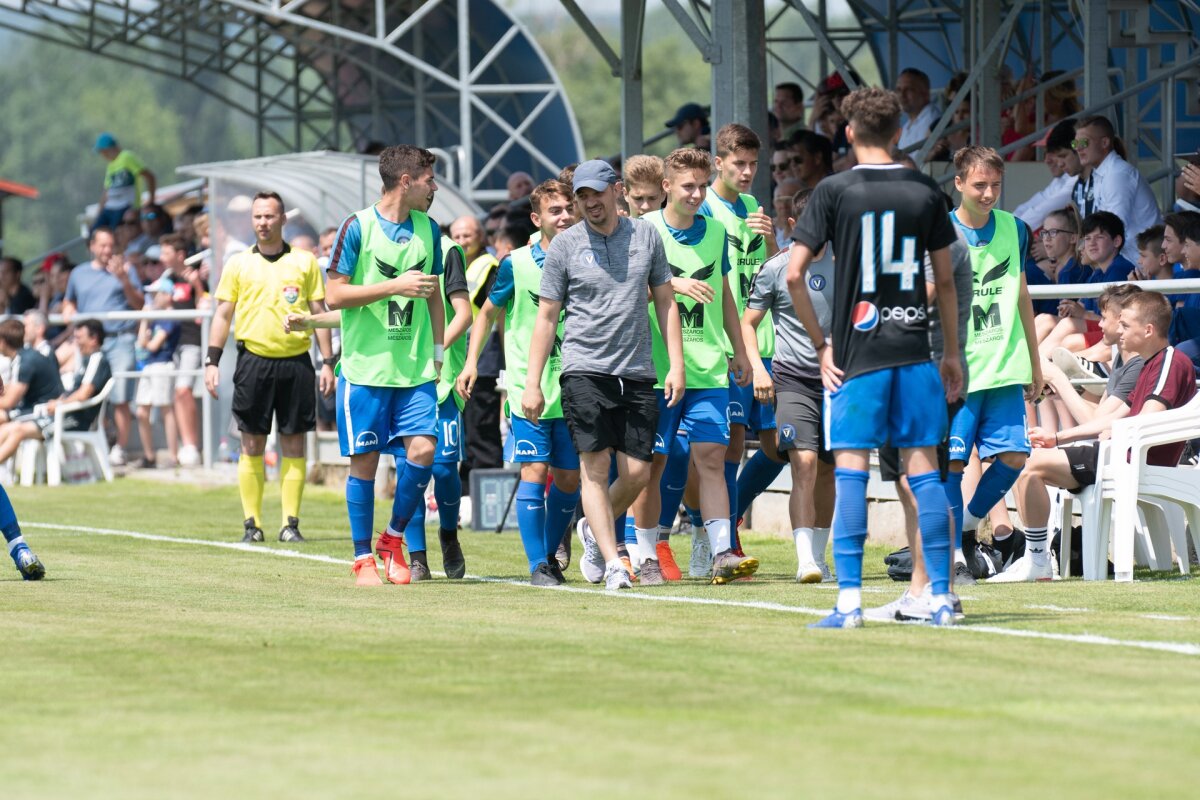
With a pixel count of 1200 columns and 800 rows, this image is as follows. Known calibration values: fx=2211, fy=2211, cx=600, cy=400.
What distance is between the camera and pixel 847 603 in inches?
311

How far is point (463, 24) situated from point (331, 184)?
1271 cm

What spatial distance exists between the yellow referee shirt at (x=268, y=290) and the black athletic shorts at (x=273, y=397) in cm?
15

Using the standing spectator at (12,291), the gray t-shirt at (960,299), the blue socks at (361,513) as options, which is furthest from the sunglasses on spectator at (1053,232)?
the standing spectator at (12,291)

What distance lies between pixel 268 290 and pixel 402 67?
24.6 metres

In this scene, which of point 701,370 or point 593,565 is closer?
Result: point 701,370

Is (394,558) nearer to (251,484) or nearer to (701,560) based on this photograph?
(701,560)

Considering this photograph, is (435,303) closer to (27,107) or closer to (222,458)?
(222,458)

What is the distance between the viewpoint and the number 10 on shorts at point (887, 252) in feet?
25.4

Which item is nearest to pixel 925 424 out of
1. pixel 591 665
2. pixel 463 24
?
pixel 591 665

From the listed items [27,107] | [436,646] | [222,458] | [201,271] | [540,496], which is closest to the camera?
[436,646]

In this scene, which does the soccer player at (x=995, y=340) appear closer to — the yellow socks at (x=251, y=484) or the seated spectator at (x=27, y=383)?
the yellow socks at (x=251, y=484)

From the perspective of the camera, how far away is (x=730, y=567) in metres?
10.2

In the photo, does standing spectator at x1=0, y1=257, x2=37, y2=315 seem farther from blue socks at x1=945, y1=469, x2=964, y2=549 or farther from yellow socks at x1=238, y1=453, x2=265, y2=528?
blue socks at x1=945, y1=469, x2=964, y2=549

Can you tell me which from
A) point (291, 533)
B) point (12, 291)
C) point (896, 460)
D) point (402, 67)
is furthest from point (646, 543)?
point (402, 67)
